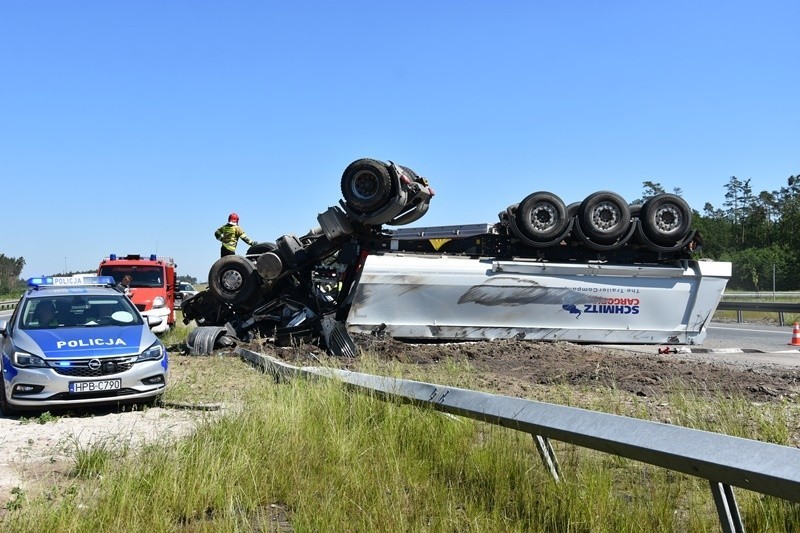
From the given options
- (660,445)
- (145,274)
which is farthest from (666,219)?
(145,274)

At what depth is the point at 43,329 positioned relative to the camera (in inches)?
358

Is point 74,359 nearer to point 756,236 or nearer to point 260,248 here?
point 260,248

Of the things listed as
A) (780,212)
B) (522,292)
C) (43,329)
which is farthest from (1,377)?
(780,212)

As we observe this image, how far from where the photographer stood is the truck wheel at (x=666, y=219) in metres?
12.3

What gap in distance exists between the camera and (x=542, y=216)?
40.2 feet

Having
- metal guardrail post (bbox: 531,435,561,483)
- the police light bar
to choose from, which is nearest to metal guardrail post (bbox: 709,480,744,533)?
metal guardrail post (bbox: 531,435,561,483)

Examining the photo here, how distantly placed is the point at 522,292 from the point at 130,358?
608 cm

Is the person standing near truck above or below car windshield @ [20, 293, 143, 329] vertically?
above

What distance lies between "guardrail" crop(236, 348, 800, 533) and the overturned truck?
6461 millimetres

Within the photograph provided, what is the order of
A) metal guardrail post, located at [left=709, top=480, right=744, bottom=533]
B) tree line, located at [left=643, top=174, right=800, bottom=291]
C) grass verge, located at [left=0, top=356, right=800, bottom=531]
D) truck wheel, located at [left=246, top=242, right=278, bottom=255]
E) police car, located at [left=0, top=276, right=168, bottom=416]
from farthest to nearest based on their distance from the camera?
tree line, located at [left=643, top=174, right=800, bottom=291]
truck wheel, located at [left=246, top=242, right=278, bottom=255]
police car, located at [left=0, top=276, right=168, bottom=416]
grass verge, located at [left=0, top=356, right=800, bottom=531]
metal guardrail post, located at [left=709, top=480, right=744, bottom=533]

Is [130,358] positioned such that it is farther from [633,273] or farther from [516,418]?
[633,273]

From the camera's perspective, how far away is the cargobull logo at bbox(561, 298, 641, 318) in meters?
12.4

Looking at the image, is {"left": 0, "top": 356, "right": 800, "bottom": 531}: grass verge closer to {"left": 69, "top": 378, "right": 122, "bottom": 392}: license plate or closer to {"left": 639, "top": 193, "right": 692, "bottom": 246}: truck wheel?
{"left": 69, "top": 378, "right": 122, "bottom": 392}: license plate

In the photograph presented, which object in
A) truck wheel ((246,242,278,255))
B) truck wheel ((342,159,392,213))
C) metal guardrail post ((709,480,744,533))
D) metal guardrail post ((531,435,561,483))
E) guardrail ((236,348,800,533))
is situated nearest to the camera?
guardrail ((236,348,800,533))
